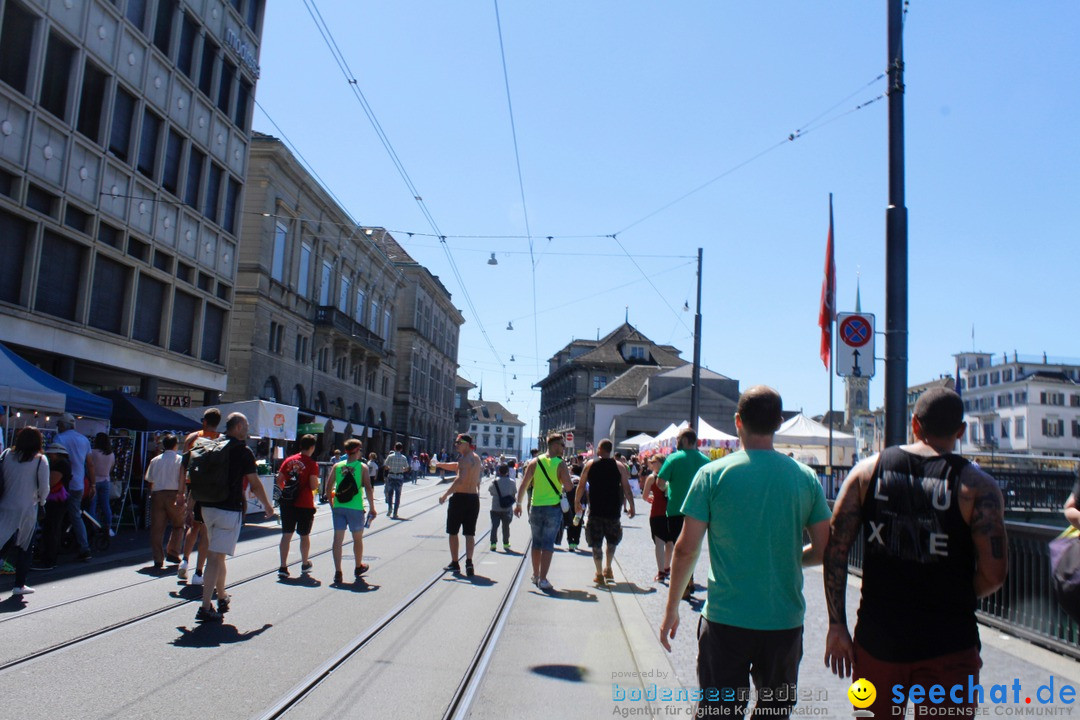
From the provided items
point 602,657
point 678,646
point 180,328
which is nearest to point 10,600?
point 602,657

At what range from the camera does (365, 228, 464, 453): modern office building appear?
64562mm

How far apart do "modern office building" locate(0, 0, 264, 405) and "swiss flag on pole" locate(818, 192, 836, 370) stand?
50.0 feet

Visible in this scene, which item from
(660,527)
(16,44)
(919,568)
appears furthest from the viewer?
(16,44)

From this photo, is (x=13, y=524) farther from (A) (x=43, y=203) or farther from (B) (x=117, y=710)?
(A) (x=43, y=203)

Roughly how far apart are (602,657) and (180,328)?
20.5m

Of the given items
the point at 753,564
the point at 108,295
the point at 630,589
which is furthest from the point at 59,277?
the point at 753,564

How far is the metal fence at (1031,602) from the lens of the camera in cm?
709

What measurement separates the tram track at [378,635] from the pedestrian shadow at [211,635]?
860 mm

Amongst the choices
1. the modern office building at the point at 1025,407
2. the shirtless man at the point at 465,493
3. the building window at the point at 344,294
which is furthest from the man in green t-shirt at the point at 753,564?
the modern office building at the point at 1025,407

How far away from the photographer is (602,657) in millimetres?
6777

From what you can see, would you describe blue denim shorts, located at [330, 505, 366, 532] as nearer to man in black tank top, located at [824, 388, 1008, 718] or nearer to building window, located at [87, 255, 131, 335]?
man in black tank top, located at [824, 388, 1008, 718]

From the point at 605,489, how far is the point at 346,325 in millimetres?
34074

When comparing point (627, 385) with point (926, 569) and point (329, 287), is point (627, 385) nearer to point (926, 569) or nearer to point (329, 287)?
point (329, 287)

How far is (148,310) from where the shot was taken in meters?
22.2
